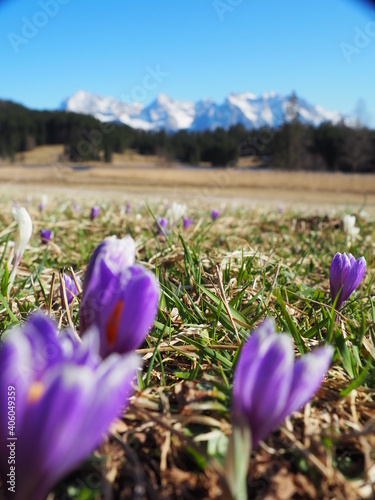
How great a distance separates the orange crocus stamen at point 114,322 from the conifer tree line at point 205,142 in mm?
42587

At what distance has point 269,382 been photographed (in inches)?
23.1

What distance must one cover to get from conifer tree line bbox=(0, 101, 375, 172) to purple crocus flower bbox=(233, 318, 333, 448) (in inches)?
1679

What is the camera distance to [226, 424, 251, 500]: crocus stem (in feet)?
1.74

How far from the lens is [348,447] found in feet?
2.56

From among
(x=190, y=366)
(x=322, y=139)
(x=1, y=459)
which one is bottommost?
(x=190, y=366)

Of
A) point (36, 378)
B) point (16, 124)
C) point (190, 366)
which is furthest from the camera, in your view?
point (16, 124)

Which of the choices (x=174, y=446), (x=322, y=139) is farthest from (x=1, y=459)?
(x=322, y=139)

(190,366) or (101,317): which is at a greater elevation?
(101,317)

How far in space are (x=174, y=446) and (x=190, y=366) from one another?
40 centimetres

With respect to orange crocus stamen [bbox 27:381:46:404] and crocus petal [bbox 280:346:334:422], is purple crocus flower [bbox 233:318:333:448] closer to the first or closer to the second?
crocus petal [bbox 280:346:334:422]

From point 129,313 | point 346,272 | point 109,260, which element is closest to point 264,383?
point 129,313

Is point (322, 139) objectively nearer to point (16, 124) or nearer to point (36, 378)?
point (16, 124)

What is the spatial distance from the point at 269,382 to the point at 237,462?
0.34 ft

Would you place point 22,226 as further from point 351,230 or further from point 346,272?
point 351,230
